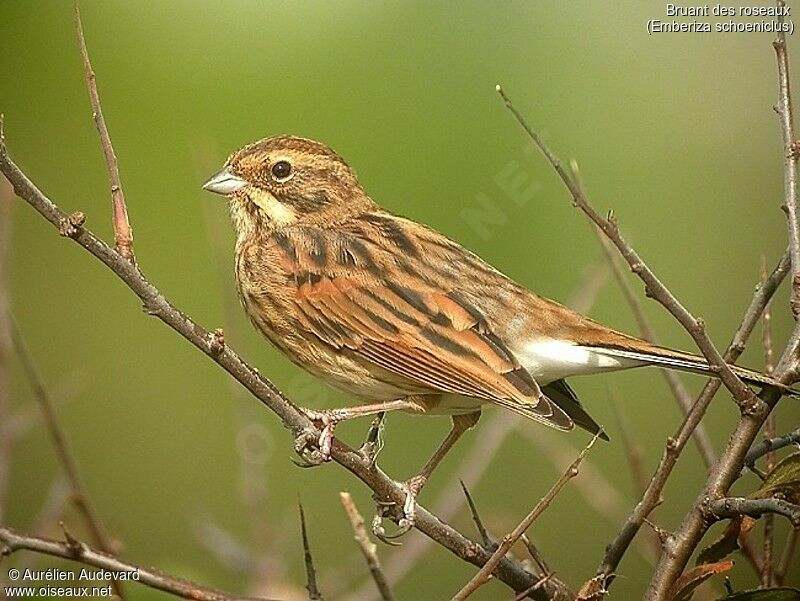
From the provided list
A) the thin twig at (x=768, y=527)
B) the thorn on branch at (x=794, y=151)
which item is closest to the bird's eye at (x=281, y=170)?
the thin twig at (x=768, y=527)

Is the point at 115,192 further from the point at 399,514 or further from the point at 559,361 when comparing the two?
the point at 559,361

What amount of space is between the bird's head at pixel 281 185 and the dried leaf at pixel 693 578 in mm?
2106

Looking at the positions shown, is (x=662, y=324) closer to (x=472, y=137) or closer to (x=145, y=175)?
(x=472, y=137)

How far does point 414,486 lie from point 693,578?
1212 millimetres

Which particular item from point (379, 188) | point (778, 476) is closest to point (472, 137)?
point (379, 188)

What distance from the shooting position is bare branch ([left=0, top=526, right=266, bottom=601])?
216 cm

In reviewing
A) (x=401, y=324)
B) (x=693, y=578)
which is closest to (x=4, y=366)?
(x=401, y=324)

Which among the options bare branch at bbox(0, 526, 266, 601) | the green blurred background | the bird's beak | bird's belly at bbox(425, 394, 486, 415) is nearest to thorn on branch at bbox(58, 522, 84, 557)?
bare branch at bbox(0, 526, 266, 601)

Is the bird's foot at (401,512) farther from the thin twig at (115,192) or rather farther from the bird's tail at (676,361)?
the thin twig at (115,192)

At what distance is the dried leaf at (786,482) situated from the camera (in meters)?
2.52

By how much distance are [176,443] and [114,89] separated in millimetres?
1656

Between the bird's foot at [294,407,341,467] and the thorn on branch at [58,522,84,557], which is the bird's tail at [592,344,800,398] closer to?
the bird's foot at [294,407,341,467]

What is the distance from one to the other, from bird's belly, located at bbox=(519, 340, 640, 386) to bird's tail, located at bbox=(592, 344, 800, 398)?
0.10 feet

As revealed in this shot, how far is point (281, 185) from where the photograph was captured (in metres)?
4.23
